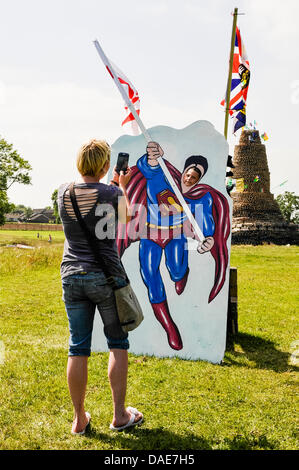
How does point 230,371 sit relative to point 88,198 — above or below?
below

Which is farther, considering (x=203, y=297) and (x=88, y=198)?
(x=203, y=297)

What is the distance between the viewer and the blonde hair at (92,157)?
2678mm

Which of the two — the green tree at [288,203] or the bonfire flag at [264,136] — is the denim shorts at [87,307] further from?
the green tree at [288,203]

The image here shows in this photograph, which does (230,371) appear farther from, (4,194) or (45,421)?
(4,194)

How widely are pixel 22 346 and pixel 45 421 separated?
204 cm

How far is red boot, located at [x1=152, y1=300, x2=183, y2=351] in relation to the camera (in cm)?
462

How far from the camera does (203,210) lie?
15.4 feet

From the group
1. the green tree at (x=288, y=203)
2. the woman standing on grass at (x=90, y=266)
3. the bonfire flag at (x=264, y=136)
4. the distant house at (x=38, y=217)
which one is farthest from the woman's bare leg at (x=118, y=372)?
the distant house at (x=38, y=217)

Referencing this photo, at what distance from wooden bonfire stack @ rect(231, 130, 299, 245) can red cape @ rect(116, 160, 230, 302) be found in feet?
83.1

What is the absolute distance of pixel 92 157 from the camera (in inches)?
105

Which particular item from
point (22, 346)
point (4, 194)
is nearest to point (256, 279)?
point (22, 346)

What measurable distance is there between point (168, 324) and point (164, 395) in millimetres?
1134

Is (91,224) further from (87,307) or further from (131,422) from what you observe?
(131,422)

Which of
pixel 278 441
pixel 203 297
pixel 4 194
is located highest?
A: pixel 4 194
